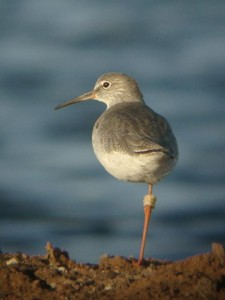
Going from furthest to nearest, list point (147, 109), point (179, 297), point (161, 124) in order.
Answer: point (147, 109) < point (161, 124) < point (179, 297)

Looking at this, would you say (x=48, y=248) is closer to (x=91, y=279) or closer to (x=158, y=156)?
(x=91, y=279)

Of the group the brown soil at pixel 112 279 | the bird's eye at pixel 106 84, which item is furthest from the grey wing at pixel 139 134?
the bird's eye at pixel 106 84

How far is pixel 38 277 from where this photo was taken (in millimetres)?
6598

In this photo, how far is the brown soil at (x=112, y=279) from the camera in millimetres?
5898

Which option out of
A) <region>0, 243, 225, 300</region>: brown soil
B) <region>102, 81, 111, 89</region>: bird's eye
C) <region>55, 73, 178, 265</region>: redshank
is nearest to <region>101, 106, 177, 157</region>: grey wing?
<region>55, 73, 178, 265</region>: redshank

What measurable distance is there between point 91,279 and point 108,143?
2.18 m

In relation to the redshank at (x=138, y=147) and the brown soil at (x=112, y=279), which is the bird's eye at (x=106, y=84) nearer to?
the redshank at (x=138, y=147)

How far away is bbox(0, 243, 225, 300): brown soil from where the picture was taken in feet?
19.4

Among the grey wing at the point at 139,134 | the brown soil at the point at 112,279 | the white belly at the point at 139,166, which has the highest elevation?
the grey wing at the point at 139,134

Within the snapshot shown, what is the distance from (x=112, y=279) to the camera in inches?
259

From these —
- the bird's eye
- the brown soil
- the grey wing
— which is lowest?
the brown soil

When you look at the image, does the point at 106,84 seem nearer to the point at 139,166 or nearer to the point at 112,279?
the point at 139,166

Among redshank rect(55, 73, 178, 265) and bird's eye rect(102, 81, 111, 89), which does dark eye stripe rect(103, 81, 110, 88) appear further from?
redshank rect(55, 73, 178, 265)

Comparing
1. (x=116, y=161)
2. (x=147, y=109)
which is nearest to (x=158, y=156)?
(x=116, y=161)
